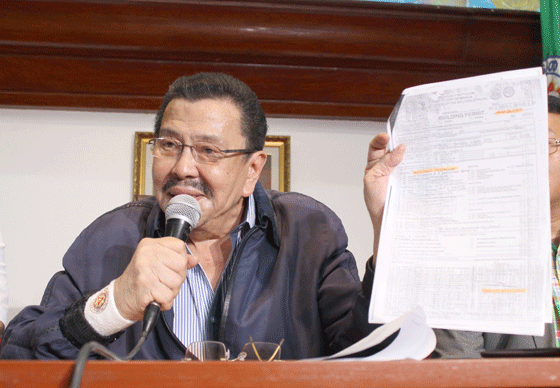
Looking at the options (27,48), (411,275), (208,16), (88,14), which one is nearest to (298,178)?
(208,16)

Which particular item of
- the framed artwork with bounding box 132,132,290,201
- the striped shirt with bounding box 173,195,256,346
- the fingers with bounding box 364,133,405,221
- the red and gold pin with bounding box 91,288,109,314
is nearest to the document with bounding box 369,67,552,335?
the fingers with bounding box 364,133,405,221

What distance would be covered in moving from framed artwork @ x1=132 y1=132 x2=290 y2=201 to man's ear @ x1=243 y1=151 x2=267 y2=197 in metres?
0.73

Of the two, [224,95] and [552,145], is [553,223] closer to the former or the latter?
[552,145]

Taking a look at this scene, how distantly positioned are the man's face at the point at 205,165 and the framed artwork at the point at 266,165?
2.68ft

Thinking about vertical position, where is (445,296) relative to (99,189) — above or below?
below

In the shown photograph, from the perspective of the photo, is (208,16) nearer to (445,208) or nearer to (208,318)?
(208,318)

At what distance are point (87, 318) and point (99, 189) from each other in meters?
1.38

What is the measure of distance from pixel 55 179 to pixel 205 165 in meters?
1.17

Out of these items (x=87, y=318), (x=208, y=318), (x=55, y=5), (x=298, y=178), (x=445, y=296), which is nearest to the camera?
(x=445, y=296)

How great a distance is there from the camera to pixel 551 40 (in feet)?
6.94

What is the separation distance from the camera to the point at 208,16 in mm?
2129

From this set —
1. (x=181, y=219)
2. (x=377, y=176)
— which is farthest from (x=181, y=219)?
(x=377, y=176)

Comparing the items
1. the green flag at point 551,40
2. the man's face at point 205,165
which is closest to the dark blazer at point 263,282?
the man's face at point 205,165

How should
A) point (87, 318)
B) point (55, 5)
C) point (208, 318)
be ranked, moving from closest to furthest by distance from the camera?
point (87, 318) → point (208, 318) → point (55, 5)
